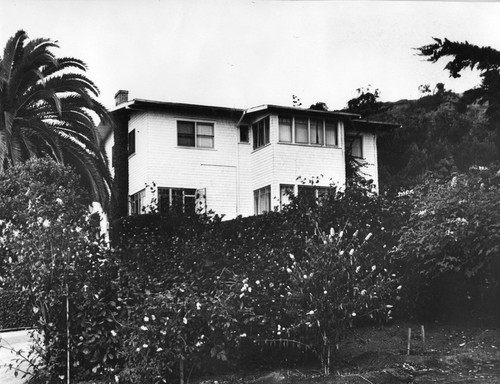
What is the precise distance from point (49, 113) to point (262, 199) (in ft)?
31.9

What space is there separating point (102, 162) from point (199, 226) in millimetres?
5124

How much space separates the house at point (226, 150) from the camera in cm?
2148

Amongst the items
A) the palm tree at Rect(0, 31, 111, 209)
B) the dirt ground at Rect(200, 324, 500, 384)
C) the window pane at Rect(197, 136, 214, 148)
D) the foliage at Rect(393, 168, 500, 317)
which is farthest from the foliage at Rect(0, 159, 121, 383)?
the window pane at Rect(197, 136, 214, 148)

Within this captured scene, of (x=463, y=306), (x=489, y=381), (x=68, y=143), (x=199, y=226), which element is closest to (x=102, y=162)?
(x=68, y=143)

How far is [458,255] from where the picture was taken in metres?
10.2

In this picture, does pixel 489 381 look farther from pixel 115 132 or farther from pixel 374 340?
pixel 115 132

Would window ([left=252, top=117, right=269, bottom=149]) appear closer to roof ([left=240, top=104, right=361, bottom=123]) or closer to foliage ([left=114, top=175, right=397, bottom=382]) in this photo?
roof ([left=240, top=104, right=361, bottom=123])

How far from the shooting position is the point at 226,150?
23125 millimetres

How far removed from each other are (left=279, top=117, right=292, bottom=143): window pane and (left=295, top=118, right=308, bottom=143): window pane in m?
0.30

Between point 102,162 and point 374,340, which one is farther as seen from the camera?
point 102,162

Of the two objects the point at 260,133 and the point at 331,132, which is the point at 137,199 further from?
the point at 331,132

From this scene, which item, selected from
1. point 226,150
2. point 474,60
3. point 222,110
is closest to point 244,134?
point 226,150

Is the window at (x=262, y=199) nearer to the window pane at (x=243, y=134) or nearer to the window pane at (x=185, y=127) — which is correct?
the window pane at (x=243, y=134)

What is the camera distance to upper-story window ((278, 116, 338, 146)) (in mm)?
23719
